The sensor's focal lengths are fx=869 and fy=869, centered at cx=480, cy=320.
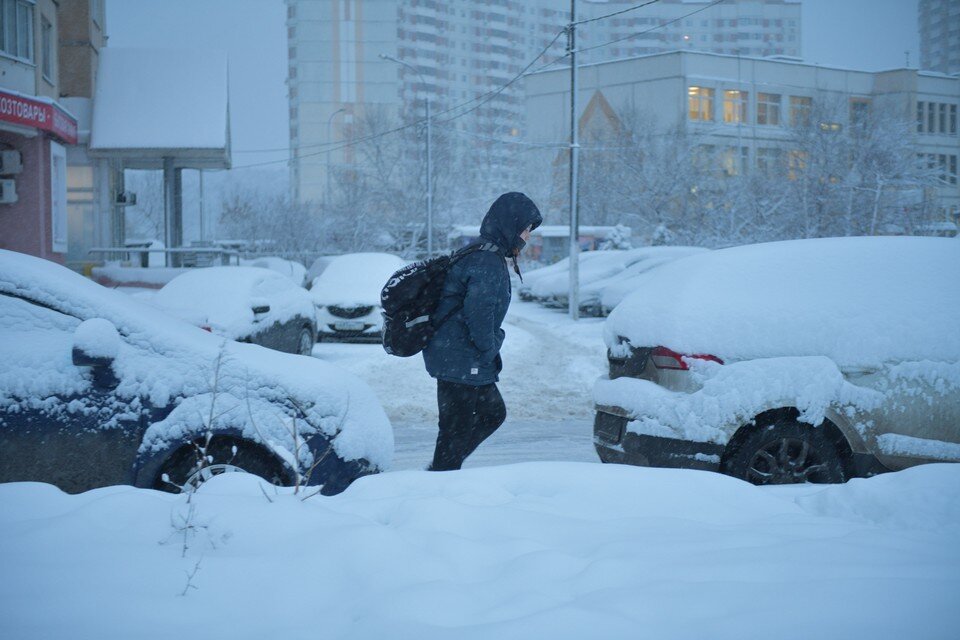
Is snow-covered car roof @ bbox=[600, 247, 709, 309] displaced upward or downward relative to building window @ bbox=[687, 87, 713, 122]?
downward

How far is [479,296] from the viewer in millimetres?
4559

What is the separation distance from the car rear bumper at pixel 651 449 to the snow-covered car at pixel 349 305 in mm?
10111

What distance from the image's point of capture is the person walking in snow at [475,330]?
15.0 ft

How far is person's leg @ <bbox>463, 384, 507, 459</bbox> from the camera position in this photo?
4.80 m

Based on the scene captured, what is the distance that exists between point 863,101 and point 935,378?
74239mm

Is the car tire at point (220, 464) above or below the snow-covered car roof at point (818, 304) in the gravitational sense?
below

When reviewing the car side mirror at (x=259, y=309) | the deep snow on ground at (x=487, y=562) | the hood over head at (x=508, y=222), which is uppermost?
the hood over head at (x=508, y=222)

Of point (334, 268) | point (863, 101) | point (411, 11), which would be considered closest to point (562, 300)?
point (334, 268)

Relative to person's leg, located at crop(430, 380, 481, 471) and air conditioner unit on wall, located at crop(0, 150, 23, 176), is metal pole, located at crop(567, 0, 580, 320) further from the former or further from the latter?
person's leg, located at crop(430, 380, 481, 471)

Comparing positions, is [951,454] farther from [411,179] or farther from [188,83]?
[411,179]

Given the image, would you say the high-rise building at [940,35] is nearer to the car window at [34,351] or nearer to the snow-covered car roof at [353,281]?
the snow-covered car roof at [353,281]

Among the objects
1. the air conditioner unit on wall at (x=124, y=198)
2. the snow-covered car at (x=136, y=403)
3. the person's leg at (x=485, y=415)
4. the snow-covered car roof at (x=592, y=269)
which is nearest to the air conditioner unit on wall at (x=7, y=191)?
the air conditioner unit on wall at (x=124, y=198)

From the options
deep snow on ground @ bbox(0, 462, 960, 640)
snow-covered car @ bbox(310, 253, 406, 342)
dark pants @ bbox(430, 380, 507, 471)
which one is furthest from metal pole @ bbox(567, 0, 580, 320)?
deep snow on ground @ bbox(0, 462, 960, 640)

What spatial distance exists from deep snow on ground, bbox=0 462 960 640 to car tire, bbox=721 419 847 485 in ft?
3.81
